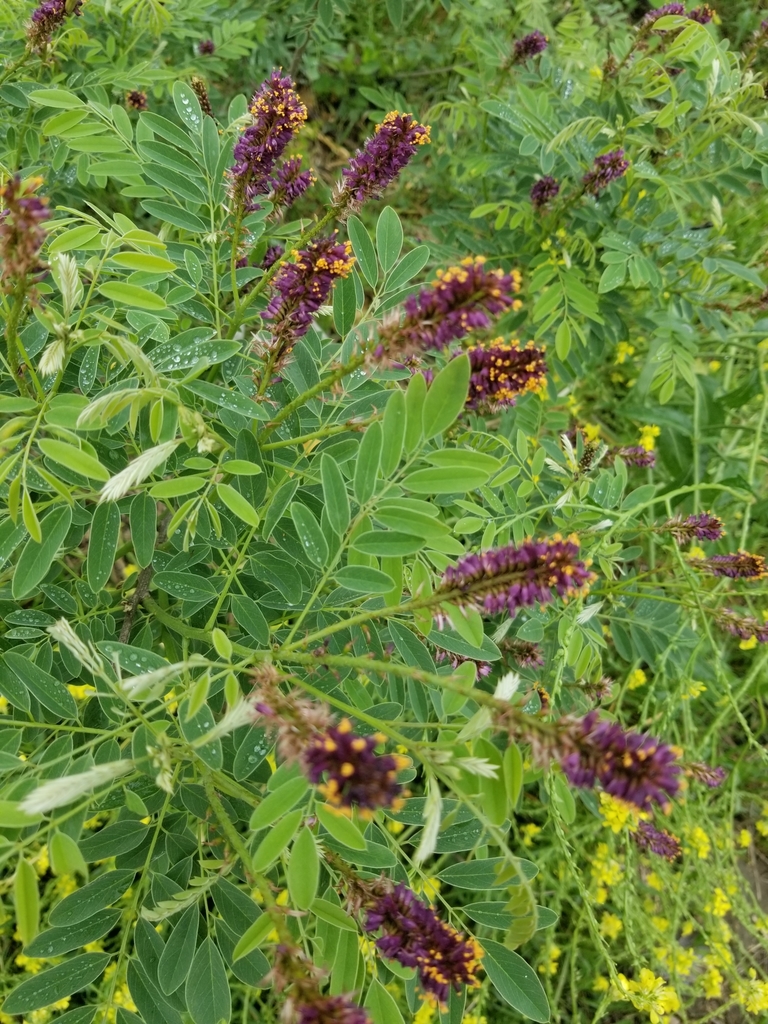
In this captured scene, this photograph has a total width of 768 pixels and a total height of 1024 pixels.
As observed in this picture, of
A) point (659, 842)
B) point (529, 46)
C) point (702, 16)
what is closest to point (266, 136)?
point (529, 46)

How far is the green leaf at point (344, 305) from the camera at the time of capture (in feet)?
3.53

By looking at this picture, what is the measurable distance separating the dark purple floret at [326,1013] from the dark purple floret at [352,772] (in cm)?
18

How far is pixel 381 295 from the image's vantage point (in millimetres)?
1111

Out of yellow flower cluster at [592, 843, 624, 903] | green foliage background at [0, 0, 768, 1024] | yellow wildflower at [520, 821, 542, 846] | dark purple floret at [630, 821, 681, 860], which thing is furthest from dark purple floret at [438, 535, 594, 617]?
yellow flower cluster at [592, 843, 624, 903]

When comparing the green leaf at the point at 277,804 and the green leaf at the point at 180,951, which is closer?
the green leaf at the point at 277,804

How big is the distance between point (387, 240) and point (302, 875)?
0.90 meters

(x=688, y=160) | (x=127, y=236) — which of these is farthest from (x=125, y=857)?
(x=688, y=160)

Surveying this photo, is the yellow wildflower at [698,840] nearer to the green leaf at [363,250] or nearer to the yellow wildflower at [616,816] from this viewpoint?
the yellow wildflower at [616,816]

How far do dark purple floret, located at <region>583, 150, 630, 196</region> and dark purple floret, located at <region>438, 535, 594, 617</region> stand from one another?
1278 mm

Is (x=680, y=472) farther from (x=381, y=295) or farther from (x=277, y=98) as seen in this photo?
(x=277, y=98)

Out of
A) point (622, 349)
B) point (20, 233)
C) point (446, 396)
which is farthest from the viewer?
point (622, 349)

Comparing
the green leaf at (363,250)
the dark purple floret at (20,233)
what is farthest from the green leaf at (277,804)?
the green leaf at (363,250)

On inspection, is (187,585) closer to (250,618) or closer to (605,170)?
(250,618)

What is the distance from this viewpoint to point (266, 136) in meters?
0.96
